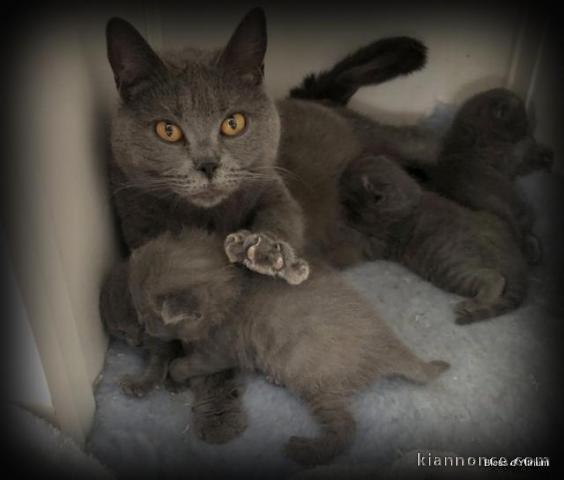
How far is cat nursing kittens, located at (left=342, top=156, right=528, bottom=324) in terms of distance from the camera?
147 centimetres

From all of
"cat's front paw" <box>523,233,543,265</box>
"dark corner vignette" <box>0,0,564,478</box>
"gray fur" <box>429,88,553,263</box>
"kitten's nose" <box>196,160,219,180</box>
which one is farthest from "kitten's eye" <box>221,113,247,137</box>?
"cat's front paw" <box>523,233,543,265</box>

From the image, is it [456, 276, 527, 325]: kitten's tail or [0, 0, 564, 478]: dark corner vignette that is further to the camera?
[456, 276, 527, 325]: kitten's tail

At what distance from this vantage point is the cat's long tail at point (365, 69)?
70.3 inches

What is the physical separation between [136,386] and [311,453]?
17.0 inches

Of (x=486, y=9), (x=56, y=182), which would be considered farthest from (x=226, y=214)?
(x=486, y=9)

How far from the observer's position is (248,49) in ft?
4.08

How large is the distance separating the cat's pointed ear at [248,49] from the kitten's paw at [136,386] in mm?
749

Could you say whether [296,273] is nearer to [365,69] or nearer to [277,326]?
[277,326]

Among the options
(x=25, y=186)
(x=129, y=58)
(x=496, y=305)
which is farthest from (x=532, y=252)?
(x=25, y=186)

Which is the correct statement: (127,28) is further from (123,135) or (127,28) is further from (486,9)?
(486,9)

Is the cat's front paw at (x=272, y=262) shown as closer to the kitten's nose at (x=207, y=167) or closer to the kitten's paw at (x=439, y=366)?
the kitten's nose at (x=207, y=167)

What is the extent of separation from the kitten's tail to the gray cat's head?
66 cm

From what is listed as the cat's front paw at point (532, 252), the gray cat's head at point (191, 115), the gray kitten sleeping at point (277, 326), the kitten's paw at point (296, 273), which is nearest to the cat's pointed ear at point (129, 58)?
the gray cat's head at point (191, 115)

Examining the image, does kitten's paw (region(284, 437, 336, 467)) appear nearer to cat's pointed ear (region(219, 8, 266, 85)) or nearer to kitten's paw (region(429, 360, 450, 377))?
kitten's paw (region(429, 360, 450, 377))
